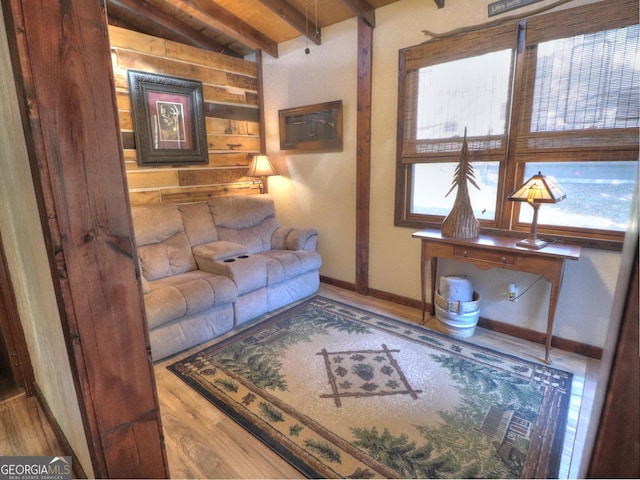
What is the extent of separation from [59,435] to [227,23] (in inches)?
142

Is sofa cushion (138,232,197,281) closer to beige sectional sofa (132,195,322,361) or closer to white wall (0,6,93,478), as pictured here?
beige sectional sofa (132,195,322,361)

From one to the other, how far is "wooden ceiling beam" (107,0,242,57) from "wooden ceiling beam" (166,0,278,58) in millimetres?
275

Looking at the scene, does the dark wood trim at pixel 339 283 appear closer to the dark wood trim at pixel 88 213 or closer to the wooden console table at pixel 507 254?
the wooden console table at pixel 507 254

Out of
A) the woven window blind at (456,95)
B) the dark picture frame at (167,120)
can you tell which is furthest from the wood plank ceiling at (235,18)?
the woven window blind at (456,95)

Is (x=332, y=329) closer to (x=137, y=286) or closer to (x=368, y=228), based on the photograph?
(x=368, y=228)

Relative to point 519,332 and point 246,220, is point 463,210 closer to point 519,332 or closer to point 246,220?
point 519,332

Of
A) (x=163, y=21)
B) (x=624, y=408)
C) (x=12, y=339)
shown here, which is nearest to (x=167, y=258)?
(x=12, y=339)

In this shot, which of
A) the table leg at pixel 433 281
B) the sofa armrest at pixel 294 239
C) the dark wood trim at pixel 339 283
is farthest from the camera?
the dark wood trim at pixel 339 283

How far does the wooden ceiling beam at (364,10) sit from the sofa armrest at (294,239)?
2045mm

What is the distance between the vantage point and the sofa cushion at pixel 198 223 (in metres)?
3.30

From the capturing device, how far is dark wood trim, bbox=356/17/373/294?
318cm

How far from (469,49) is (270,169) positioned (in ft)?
7.57

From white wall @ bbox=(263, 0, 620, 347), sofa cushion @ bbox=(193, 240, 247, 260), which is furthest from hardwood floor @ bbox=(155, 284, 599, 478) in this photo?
sofa cushion @ bbox=(193, 240, 247, 260)

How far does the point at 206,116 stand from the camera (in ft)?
12.2
